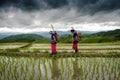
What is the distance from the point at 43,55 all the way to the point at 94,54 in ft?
8.97

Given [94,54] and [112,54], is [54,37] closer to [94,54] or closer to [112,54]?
[94,54]

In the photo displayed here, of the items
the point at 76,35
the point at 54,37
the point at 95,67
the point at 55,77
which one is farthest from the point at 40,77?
the point at 76,35

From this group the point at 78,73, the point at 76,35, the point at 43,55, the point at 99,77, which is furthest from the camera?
the point at 76,35

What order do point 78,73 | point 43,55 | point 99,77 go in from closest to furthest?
point 99,77, point 78,73, point 43,55

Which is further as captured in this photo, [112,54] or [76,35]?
[76,35]

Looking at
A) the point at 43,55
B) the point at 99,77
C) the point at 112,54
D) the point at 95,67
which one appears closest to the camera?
the point at 99,77

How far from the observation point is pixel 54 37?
30.0ft

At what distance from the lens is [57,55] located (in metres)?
8.56

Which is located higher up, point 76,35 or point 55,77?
point 76,35

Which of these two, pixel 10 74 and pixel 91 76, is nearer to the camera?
pixel 91 76

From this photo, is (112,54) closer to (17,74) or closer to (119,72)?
(119,72)

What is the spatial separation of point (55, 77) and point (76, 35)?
488 centimetres

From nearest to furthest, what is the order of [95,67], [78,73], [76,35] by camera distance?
[78,73] < [95,67] < [76,35]

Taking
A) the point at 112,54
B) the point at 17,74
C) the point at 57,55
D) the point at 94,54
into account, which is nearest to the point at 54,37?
the point at 57,55
